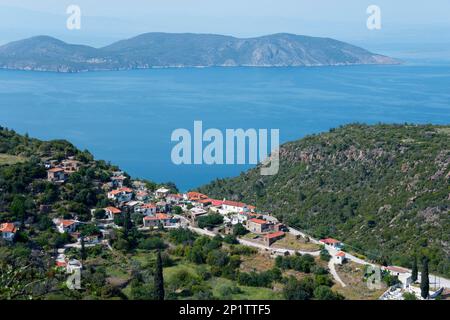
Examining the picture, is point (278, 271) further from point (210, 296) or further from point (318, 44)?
point (318, 44)

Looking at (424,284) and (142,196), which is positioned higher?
(142,196)

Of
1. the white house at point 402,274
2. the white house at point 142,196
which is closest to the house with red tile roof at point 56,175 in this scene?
the white house at point 142,196

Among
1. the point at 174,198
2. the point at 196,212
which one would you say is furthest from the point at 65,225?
the point at 174,198

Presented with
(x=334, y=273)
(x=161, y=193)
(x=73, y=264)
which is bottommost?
(x=334, y=273)

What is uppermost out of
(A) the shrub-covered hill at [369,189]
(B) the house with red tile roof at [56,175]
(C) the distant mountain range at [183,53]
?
(C) the distant mountain range at [183,53]

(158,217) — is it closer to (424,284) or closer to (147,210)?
(147,210)

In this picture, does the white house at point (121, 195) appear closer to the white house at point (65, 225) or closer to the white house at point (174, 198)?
the white house at point (174, 198)
